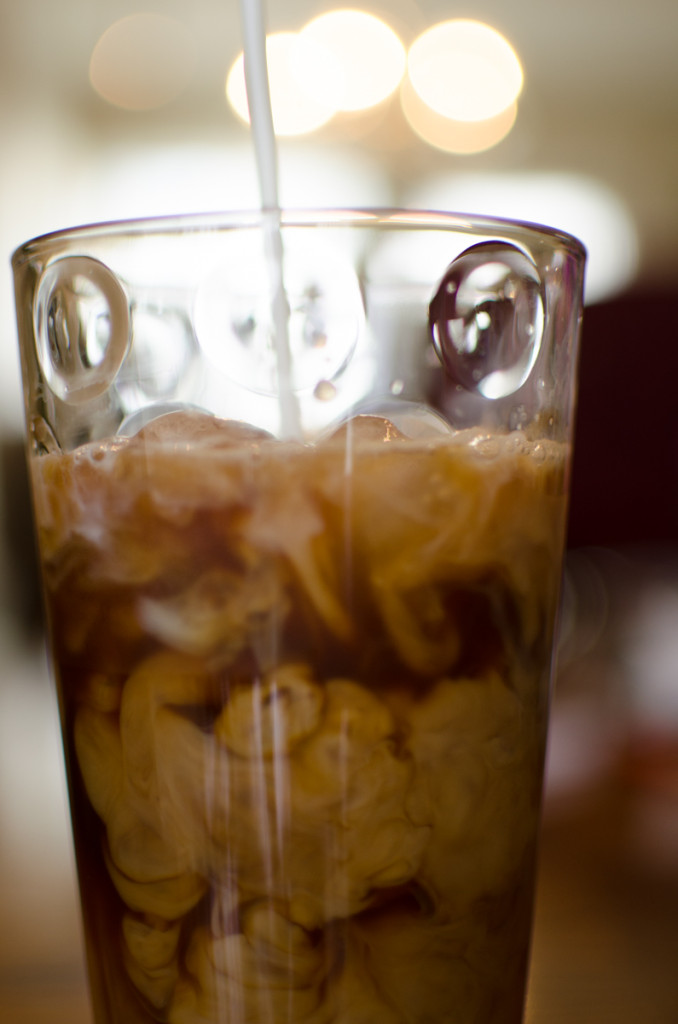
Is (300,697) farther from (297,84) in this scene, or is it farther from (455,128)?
(455,128)

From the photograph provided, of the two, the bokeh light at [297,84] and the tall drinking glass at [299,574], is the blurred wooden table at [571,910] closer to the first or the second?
the tall drinking glass at [299,574]

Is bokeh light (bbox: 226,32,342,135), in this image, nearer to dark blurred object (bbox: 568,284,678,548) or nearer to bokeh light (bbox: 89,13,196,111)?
bokeh light (bbox: 89,13,196,111)

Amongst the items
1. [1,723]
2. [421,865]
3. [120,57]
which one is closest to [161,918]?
[421,865]

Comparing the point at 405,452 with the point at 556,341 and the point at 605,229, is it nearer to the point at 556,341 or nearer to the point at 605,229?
the point at 556,341

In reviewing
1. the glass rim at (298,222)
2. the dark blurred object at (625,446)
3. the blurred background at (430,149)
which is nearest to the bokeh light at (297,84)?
the blurred background at (430,149)

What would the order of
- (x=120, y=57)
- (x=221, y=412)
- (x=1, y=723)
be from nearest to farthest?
(x=221, y=412) → (x=1, y=723) → (x=120, y=57)

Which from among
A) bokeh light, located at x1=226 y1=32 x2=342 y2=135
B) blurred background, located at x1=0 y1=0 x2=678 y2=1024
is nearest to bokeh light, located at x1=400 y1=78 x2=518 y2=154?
blurred background, located at x1=0 y1=0 x2=678 y2=1024
